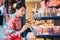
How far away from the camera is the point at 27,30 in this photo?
9.00 ft

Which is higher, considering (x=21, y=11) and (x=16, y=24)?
(x=21, y=11)

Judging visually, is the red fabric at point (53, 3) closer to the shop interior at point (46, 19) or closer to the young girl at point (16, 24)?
the shop interior at point (46, 19)

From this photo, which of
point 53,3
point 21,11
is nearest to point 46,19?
point 53,3

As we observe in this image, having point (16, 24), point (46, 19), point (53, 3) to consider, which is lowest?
point (16, 24)

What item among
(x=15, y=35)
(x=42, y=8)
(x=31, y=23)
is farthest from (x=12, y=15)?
(x=42, y=8)

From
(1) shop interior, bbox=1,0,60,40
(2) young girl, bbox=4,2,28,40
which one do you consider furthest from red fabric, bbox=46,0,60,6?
(2) young girl, bbox=4,2,28,40

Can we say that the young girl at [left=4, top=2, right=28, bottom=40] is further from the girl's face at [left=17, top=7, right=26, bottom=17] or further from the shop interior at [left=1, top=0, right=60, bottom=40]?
the shop interior at [left=1, top=0, right=60, bottom=40]

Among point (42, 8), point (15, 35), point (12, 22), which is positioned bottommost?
point (15, 35)

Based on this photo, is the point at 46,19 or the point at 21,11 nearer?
the point at 46,19

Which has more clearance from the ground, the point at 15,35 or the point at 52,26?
the point at 52,26

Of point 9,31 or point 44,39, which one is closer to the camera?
point 44,39

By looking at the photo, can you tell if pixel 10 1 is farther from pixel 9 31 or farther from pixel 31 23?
pixel 31 23

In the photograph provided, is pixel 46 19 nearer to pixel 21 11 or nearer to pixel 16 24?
pixel 21 11

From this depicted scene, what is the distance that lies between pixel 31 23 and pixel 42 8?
1.17 ft
